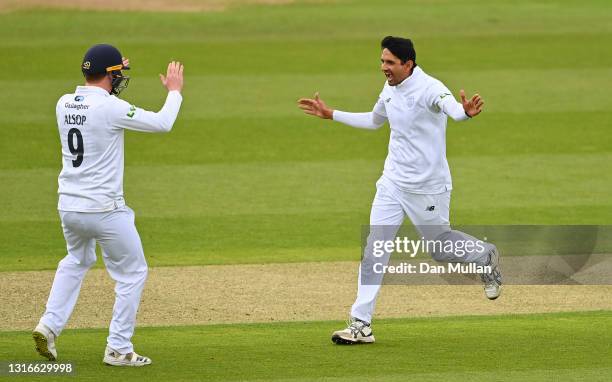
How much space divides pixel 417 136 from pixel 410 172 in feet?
0.81

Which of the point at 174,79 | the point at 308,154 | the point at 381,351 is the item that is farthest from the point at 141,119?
the point at 308,154

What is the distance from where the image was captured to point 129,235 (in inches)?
308

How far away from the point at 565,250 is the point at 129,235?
551 centimetres

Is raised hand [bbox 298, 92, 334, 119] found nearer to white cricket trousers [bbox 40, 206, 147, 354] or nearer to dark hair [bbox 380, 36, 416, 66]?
dark hair [bbox 380, 36, 416, 66]

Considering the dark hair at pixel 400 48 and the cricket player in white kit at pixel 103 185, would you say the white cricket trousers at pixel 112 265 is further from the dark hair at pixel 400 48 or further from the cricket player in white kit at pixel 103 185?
the dark hair at pixel 400 48

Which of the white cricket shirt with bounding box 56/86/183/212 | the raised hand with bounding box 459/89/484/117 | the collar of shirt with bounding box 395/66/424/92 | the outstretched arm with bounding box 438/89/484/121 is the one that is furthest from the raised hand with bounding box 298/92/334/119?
the white cricket shirt with bounding box 56/86/183/212

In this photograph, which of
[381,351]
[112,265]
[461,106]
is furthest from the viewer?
[381,351]

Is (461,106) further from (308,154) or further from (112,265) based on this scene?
(308,154)

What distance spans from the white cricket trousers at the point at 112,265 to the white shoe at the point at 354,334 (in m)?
1.43

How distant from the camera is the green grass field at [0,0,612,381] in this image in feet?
27.6

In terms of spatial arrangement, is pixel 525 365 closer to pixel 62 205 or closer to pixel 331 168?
pixel 62 205

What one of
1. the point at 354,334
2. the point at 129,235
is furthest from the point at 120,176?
the point at 354,334

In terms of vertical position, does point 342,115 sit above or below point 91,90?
below

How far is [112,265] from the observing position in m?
7.92
